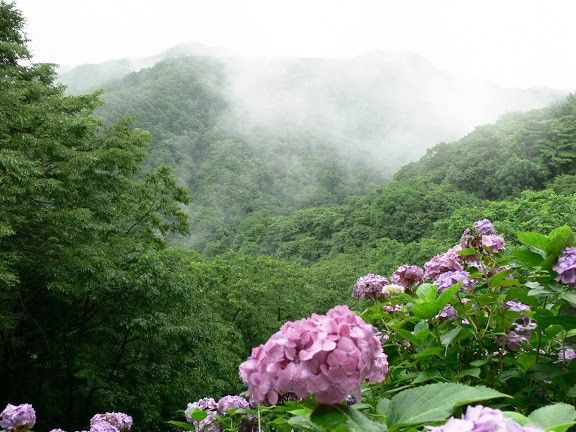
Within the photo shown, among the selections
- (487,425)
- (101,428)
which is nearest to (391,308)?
(101,428)

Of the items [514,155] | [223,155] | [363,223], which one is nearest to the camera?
[514,155]

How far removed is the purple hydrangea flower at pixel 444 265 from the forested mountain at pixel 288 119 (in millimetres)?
55849

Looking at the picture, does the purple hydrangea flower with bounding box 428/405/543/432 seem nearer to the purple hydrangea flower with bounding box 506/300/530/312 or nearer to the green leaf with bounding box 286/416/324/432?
the green leaf with bounding box 286/416/324/432

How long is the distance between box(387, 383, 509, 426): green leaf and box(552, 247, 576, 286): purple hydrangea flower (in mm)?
855

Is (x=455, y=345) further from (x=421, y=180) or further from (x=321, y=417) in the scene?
(x=421, y=180)

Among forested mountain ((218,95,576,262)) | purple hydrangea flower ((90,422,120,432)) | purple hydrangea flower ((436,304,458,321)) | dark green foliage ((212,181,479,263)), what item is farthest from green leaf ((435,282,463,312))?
dark green foliage ((212,181,479,263))

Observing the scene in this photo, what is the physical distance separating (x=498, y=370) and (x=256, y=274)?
873 inches

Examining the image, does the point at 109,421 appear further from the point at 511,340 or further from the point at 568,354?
the point at 568,354

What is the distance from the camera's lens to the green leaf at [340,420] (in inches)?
42.3

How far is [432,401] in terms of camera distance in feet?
3.51

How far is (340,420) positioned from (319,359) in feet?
0.41

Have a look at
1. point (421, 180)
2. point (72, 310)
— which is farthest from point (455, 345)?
point (421, 180)

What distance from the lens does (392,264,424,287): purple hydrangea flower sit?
3.11 metres

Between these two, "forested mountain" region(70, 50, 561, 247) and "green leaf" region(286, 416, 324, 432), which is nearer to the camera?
"green leaf" region(286, 416, 324, 432)
